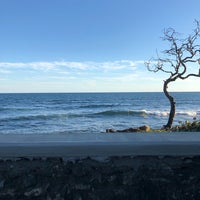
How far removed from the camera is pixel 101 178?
3.33 m

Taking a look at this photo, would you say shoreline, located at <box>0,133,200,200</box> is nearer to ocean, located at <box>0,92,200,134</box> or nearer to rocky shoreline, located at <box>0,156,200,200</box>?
rocky shoreline, located at <box>0,156,200,200</box>

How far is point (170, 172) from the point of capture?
11.0 feet

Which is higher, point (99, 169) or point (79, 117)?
point (99, 169)

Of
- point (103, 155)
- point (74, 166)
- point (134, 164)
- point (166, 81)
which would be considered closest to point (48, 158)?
point (74, 166)

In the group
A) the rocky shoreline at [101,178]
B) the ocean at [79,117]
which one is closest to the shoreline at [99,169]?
the rocky shoreline at [101,178]

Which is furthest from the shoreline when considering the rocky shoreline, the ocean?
the ocean

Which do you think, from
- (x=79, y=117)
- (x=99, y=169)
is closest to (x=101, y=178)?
(x=99, y=169)

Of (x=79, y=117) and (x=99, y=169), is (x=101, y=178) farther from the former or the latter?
(x=79, y=117)

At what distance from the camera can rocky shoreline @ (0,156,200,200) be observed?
3285 millimetres

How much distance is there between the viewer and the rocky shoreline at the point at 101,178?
329 cm

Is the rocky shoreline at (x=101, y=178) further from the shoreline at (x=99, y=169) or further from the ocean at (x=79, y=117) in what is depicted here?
the ocean at (x=79, y=117)

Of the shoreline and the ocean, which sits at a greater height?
the shoreline

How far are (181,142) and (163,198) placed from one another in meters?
0.51

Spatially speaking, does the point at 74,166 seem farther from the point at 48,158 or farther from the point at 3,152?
the point at 3,152
